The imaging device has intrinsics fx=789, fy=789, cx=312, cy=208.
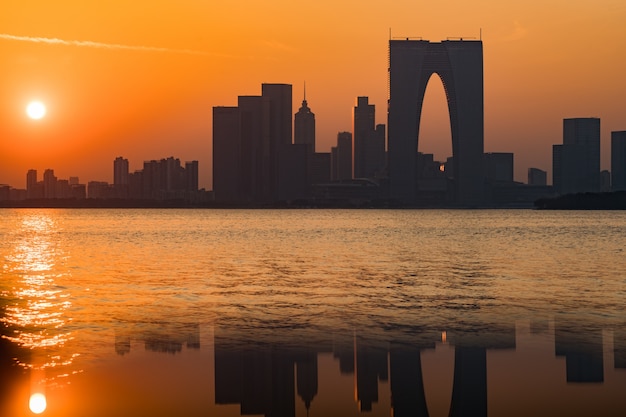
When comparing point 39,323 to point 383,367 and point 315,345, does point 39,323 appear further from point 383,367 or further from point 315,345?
point 383,367

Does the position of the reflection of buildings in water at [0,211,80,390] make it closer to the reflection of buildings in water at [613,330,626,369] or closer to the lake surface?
the lake surface

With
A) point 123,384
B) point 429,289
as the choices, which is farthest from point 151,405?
point 429,289

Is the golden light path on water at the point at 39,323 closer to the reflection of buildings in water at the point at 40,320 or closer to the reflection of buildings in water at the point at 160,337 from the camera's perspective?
the reflection of buildings in water at the point at 40,320

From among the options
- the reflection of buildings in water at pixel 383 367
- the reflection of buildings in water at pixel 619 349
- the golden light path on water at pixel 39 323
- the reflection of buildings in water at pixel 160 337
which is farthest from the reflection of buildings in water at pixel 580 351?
the golden light path on water at pixel 39 323

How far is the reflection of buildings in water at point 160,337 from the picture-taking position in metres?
21.2

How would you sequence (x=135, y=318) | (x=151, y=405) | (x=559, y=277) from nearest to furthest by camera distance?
1. (x=151, y=405)
2. (x=135, y=318)
3. (x=559, y=277)

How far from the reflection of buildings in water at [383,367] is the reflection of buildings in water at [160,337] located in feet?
2.98

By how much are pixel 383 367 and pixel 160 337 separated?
750 centimetres

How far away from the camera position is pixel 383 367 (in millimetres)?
18531

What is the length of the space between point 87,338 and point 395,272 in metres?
27.0

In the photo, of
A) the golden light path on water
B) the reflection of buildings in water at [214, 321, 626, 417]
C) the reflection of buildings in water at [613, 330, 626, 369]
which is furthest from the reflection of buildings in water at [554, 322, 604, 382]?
the golden light path on water

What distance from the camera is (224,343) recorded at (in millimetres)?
21641

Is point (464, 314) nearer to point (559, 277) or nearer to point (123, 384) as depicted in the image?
Result: point (123, 384)

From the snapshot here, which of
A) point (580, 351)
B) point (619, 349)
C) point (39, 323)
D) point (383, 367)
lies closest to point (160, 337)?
point (39, 323)
